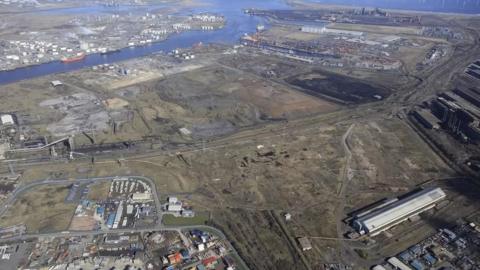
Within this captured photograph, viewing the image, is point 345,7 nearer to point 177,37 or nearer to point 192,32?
point 192,32

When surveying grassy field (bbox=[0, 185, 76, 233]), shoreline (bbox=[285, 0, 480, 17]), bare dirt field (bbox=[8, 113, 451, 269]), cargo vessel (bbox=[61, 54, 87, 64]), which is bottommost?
grassy field (bbox=[0, 185, 76, 233])

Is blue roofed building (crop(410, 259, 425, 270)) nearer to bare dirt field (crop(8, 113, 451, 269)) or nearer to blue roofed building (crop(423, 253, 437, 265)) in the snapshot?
blue roofed building (crop(423, 253, 437, 265))

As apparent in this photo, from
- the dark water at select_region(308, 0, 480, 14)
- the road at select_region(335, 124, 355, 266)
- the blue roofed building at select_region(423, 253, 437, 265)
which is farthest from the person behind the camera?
the dark water at select_region(308, 0, 480, 14)

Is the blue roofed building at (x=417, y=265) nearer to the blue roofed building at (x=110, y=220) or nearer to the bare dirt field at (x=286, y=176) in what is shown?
the bare dirt field at (x=286, y=176)

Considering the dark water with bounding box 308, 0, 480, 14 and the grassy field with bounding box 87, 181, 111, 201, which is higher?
the dark water with bounding box 308, 0, 480, 14

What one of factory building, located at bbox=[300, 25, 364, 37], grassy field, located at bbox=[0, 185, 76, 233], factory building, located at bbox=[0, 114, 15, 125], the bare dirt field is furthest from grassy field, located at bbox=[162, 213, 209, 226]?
factory building, located at bbox=[300, 25, 364, 37]

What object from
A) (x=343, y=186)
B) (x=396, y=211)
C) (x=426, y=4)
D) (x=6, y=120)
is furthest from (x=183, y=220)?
(x=426, y=4)

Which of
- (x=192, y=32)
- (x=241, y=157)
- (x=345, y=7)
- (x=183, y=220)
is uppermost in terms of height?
(x=345, y=7)
